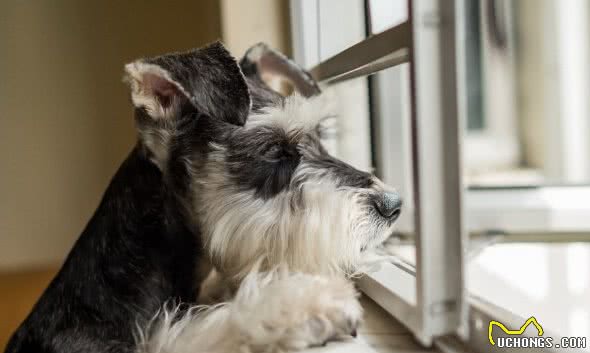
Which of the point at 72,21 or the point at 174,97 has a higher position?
the point at 72,21

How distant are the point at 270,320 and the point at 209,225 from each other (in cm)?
26

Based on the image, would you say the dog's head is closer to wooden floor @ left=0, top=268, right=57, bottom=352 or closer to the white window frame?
the white window frame

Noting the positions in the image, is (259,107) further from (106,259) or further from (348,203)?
(106,259)

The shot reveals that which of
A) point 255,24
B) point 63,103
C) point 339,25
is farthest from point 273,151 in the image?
point 63,103

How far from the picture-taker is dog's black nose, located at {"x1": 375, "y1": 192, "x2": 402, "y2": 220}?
3.65ft

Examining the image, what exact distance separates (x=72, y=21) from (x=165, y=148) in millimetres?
1598

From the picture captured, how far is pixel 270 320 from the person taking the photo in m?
0.97

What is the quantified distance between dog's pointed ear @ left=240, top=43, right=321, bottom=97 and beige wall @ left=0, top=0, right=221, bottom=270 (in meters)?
0.99

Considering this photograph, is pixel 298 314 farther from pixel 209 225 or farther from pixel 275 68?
pixel 275 68

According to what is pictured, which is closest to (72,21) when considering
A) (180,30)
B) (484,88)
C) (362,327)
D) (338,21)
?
(180,30)

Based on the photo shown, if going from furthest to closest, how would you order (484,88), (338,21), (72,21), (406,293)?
(72,21), (484,88), (338,21), (406,293)

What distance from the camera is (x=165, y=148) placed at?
1178 millimetres

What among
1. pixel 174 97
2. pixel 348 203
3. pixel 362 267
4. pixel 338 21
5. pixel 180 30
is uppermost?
pixel 180 30

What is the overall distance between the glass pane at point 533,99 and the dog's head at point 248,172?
71 cm
